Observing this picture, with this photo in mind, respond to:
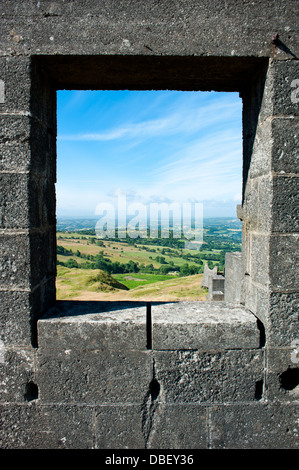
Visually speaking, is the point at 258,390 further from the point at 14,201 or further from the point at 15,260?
the point at 14,201

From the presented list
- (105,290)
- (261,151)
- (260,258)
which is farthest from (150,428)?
(105,290)

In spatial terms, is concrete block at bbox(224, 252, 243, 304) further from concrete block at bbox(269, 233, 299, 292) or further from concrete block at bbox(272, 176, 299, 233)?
concrete block at bbox(272, 176, 299, 233)

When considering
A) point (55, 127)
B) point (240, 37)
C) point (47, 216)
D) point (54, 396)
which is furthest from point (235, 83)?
point (54, 396)

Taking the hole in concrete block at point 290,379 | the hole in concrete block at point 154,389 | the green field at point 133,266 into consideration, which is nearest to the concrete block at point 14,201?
the hole in concrete block at point 154,389

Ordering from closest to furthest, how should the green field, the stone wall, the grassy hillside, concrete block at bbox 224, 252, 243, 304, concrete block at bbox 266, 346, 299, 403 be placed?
the stone wall → concrete block at bbox 266, 346, 299, 403 → concrete block at bbox 224, 252, 243, 304 → the grassy hillside → the green field

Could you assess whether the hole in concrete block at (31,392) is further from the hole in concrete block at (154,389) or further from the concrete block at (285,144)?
the concrete block at (285,144)

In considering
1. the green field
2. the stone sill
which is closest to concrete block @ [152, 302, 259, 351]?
the stone sill
